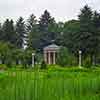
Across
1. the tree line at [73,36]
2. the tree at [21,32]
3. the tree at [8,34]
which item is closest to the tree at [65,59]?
the tree line at [73,36]

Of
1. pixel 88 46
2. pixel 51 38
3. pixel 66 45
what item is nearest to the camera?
pixel 88 46

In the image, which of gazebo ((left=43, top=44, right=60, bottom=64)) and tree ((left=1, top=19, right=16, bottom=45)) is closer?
gazebo ((left=43, top=44, right=60, bottom=64))

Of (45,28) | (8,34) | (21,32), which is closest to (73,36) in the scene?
(8,34)

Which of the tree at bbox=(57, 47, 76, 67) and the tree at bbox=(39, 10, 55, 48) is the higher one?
the tree at bbox=(39, 10, 55, 48)

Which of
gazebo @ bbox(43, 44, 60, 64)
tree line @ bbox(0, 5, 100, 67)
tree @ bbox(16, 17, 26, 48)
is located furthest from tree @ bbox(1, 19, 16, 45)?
gazebo @ bbox(43, 44, 60, 64)

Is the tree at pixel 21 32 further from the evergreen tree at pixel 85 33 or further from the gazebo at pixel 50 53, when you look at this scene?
the evergreen tree at pixel 85 33

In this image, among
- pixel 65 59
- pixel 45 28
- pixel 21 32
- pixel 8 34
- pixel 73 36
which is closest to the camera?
pixel 65 59

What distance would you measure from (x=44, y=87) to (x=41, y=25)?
38366 millimetres

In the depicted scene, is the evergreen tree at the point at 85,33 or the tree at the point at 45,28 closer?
the evergreen tree at the point at 85,33

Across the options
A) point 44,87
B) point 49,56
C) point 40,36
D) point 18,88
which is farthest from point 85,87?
point 40,36

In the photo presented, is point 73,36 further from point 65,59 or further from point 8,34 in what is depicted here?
point 8,34

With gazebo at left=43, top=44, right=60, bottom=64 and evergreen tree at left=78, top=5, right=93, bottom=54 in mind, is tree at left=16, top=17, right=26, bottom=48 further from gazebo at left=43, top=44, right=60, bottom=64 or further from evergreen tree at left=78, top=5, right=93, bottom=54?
evergreen tree at left=78, top=5, right=93, bottom=54

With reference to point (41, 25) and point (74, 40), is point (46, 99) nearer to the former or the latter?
point (74, 40)

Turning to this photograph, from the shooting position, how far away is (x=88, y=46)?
2670cm
